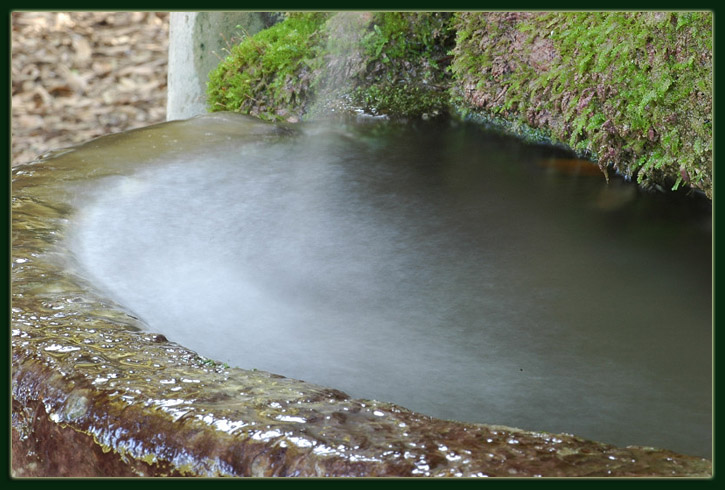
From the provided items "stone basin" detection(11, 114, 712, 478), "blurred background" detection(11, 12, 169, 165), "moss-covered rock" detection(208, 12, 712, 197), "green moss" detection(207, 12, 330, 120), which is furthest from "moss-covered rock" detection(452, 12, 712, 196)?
"blurred background" detection(11, 12, 169, 165)

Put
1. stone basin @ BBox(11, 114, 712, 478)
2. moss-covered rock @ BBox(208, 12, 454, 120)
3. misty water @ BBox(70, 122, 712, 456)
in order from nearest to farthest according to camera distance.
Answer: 1. stone basin @ BBox(11, 114, 712, 478)
2. misty water @ BBox(70, 122, 712, 456)
3. moss-covered rock @ BBox(208, 12, 454, 120)

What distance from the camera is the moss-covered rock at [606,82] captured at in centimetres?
Answer: 344

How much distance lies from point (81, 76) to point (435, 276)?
5657 mm

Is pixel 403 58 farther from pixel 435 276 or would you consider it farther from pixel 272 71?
pixel 435 276

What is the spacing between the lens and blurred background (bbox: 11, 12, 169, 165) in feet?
23.4

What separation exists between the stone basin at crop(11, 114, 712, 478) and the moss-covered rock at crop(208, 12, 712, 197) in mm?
2033

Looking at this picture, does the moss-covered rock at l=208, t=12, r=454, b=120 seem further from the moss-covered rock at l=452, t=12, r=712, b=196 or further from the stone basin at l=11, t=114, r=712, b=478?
the stone basin at l=11, t=114, r=712, b=478

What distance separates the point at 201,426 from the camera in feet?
6.18

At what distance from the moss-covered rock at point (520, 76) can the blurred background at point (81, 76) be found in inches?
95.9

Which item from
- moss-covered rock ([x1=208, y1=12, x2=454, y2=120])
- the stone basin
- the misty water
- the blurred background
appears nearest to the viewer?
the stone basin

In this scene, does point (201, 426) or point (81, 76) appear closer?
point (201, 426)

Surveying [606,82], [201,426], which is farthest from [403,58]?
[201,426]

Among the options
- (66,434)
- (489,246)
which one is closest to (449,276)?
(489,246)

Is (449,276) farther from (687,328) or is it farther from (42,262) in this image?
(42,262)
